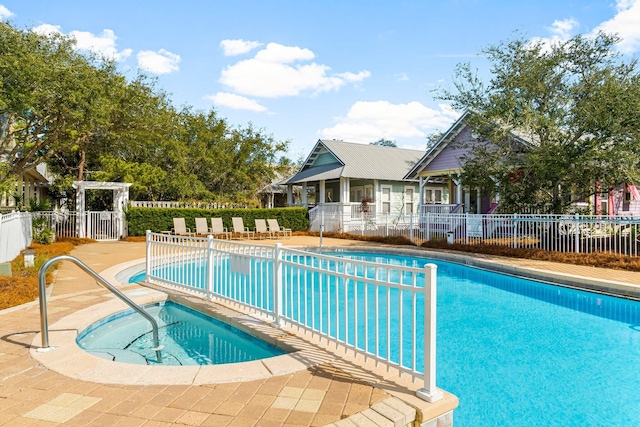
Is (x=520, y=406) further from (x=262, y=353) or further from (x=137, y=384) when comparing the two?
(x=137, y=384)

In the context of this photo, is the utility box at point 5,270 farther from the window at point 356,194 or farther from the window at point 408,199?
the window at point 408,199

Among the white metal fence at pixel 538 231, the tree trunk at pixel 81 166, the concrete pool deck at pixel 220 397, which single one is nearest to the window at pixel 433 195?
the white metal fence at pixel 538 231

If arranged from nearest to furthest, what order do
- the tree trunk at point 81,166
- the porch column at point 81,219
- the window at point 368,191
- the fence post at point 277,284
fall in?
the fence post at point 277,284 < the porch column at point 81,219 < the tree trunk at point 81,166 < the window at point 368,191

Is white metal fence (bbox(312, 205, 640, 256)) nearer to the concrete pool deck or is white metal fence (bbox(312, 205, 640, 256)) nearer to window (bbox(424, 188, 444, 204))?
window (bbox(424, 188, 444, 204))

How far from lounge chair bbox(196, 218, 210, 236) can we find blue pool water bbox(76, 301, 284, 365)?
1186 cm

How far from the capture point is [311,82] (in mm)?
35219

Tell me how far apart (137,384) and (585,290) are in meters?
9.12

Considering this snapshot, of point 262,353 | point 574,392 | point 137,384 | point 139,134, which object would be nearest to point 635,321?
point 574,392

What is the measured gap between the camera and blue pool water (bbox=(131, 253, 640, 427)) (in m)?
3.88

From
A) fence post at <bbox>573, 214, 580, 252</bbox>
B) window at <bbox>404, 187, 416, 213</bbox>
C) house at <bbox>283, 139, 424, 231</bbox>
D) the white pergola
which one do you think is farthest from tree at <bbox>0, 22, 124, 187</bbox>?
window at <bbox>404, 187, 416, 213</bbox>

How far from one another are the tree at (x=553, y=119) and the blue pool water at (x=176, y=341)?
11056 mm

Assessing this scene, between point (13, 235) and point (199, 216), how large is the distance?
30.5 ft

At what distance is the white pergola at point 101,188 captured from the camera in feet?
58.0

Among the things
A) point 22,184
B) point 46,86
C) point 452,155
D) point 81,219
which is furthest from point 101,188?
point 452,155
